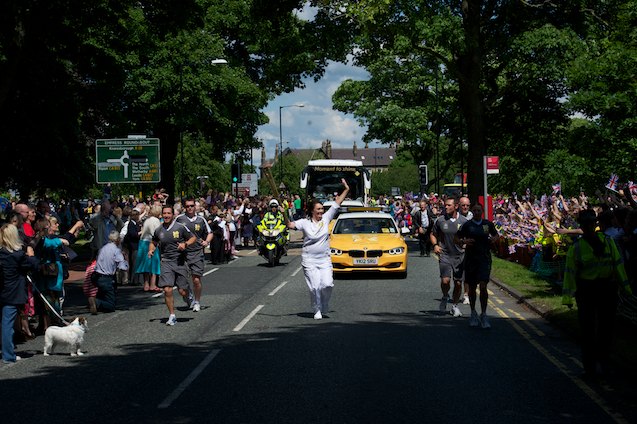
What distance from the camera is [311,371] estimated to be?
394 inches

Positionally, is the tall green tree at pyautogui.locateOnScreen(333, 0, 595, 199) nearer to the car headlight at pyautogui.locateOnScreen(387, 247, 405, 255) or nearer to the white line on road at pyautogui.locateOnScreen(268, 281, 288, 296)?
the car headlight at pyautogui.locateOnScreen(387, 247, 405, 255)

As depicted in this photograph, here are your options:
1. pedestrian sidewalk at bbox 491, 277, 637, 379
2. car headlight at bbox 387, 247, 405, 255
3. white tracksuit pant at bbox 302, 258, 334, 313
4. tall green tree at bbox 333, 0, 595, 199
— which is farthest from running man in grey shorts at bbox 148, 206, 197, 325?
tall green tree at bbox 333, 0, 595, 199

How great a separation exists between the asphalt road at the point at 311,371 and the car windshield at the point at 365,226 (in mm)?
6590

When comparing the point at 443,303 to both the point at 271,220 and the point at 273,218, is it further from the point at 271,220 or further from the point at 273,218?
the point at 273,218

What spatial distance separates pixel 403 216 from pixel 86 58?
2430 centimetres

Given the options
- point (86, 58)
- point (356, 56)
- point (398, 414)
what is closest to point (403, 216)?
point (356, 56)

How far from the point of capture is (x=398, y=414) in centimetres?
780

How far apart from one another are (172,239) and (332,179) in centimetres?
2722

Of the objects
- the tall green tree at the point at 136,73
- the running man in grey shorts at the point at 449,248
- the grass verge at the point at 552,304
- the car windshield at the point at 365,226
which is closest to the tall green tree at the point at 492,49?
the tall green tree at the point at 136,73

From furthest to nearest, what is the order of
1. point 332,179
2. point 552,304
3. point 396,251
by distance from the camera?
point 332,179 → point 396,251 → point 552,304

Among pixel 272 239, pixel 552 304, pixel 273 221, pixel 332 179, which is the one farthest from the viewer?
pixel 332 179

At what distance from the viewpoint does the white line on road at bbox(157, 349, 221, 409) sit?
850 centimetres

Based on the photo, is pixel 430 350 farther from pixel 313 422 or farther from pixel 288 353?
pixel 313 422

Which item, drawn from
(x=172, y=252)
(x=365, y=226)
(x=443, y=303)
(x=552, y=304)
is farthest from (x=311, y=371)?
(x=365, y=226)
